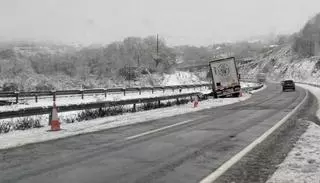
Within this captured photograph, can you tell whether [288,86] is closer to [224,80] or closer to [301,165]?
[224,80]

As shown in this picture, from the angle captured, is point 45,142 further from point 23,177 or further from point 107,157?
point 23,177

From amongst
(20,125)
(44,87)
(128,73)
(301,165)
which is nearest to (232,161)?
(301,165)

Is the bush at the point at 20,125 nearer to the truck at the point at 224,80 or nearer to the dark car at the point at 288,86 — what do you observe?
the truck at the point at 224,80

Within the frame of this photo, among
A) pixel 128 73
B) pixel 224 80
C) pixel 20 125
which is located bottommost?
pixel 20 125

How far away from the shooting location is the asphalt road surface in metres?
7.26

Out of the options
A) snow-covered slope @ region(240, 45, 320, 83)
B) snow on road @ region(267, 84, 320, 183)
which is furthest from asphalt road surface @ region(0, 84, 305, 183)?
snow-covered slope @ region(240, 45, 320, 83)

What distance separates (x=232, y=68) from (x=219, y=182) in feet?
97.0

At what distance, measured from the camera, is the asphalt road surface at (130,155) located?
7258 millimetres

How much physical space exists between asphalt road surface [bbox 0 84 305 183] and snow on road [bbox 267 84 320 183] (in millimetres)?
1194

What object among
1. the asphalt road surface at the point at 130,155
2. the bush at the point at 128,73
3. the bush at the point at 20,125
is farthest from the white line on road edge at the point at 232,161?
the bush at the point at 128,73

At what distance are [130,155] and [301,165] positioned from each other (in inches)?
137

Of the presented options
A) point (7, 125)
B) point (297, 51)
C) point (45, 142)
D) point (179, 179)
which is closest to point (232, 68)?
point (7, 125)

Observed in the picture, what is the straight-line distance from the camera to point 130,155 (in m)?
9.18

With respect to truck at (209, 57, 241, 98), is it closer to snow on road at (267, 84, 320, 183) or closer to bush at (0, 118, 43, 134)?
bush at (0, 118, 43, 134)
